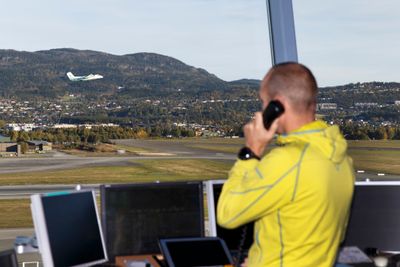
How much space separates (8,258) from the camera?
2164 millimetres

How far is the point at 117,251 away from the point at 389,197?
117cm

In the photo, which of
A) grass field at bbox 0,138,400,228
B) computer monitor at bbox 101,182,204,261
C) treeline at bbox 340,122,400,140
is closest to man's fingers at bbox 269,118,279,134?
computer monitor at bbox 101,182,204,261

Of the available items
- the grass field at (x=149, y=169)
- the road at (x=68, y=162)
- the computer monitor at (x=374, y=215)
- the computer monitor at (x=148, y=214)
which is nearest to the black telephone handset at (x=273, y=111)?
the computer monitor at (x=148, y=214)

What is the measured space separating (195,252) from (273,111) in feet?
2.76

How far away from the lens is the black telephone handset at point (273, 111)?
5.11 ft

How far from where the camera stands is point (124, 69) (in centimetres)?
537

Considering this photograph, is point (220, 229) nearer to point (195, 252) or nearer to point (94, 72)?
point (195, 252)

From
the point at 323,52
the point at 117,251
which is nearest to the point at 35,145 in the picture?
the point at 323,52

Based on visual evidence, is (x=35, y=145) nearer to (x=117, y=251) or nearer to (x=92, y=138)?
(x=92, y=138)

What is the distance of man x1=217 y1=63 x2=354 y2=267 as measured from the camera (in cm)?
150

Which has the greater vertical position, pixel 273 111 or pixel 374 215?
pixel 273 111

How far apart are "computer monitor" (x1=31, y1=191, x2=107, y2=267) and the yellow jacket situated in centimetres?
80

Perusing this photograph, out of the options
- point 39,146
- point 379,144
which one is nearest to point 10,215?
point 39,146

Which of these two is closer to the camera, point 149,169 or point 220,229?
point 220,229
